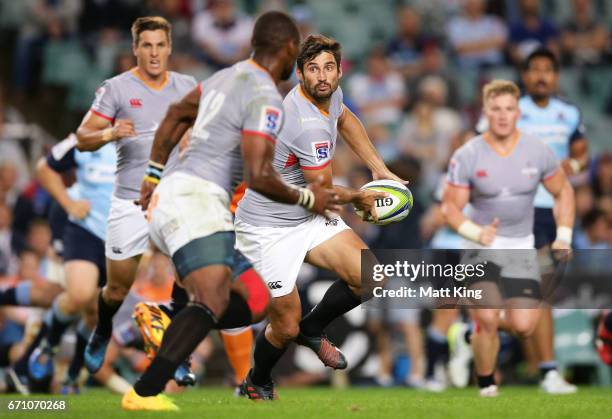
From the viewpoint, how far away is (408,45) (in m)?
18.0

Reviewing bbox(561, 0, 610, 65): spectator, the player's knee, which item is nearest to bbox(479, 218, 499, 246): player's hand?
the player's knee

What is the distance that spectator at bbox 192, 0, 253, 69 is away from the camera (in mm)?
17391

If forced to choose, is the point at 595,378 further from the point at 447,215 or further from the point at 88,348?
the point at 88,348

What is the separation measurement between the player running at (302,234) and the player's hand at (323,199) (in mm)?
1471

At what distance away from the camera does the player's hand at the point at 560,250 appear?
10336 mm

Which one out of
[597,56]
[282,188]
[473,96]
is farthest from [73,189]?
[597,56]

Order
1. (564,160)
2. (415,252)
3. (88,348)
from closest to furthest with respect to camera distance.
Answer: (88,348) → (564,160) → (415,252)

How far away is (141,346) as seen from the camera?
11.8 metres

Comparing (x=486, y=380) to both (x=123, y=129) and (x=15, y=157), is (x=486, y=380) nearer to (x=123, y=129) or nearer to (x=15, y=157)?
(x=123, y=129)

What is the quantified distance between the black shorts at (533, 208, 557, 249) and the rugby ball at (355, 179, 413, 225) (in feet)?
9.87

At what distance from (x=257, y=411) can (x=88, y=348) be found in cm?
307

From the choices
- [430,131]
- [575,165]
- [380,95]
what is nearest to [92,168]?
[575,165]

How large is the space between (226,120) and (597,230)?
25.5ft

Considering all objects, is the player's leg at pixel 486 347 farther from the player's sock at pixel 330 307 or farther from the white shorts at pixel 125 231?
the white shorts at pixel 125 231
